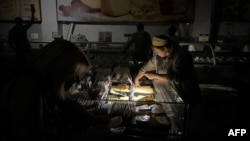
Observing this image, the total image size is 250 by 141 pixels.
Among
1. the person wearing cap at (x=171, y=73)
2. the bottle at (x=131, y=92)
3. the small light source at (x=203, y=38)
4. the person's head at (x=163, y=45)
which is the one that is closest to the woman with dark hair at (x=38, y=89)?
the person wearing cap at (x=171, y=73)

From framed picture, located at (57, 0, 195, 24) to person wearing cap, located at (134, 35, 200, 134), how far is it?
205 inches

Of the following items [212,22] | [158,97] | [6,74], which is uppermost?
[212,22]

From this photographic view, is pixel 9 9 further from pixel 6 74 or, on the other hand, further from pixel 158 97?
pixel 6 74

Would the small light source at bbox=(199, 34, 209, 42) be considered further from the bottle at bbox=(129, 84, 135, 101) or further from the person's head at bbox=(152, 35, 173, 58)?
the bottle at bbox=(129, 84, 135, 101)

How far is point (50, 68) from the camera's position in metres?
1.50

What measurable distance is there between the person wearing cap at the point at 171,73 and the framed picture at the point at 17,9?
672 centimetres

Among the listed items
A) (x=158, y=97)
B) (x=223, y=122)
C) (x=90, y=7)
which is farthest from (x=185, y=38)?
(x=158, y=97)

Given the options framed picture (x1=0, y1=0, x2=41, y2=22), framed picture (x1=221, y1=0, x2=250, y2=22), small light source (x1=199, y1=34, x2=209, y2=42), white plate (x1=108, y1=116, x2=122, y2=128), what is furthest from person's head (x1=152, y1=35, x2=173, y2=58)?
framed picture (x1=0, y1=0, x2=41, y2=22)

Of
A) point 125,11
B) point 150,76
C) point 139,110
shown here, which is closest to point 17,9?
point 125,11

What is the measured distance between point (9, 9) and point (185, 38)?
6792 millimetres

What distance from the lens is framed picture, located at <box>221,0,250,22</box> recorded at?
29.2 ft

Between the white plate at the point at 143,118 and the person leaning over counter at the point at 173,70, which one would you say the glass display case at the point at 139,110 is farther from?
the person leaning over counter at the point at 173,70

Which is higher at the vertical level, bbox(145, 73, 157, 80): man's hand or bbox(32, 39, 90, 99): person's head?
bbox(32, 39, 90, 99): person's head

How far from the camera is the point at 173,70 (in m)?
3.74
